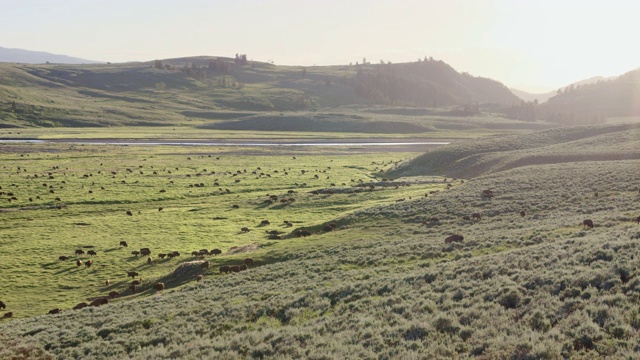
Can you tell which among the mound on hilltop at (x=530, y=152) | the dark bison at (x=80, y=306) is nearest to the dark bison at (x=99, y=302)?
the dark bison at (x=80, y=306)

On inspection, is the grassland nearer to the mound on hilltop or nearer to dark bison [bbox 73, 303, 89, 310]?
the mound on hilltop

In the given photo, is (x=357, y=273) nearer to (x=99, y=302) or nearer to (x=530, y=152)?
(x=99, y=302)

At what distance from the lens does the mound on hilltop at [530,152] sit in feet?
241

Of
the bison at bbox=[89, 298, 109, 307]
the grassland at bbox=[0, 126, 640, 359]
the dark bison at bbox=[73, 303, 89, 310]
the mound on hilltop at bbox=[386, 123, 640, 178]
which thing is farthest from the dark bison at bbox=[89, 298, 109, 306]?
the mound on hilltop at bbox=[386, 123, 640, 178]

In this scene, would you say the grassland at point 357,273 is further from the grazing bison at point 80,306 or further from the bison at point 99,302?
the bison at point 99,302

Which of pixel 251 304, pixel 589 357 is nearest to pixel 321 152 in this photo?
pixel 251 304

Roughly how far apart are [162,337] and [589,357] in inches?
638

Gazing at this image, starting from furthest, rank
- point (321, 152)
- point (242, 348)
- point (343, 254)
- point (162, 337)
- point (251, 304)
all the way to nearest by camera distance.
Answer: point (321, 152) → point (343, 254) → point (251, 304) → point (162, 337) → point (242, 348)

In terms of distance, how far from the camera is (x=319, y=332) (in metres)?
19.0

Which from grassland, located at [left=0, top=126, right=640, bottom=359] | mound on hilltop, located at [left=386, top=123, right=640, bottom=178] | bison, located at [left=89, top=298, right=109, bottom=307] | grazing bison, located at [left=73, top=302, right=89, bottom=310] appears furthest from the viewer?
mound on hilltop, located at [left=386, top=123, right=640, bottom=178]

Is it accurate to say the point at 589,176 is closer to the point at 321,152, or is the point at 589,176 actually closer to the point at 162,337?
the point at 162,337

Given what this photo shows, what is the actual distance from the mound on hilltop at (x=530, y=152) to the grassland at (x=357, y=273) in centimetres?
142

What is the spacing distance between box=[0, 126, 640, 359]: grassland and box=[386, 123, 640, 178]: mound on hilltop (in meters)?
1.42

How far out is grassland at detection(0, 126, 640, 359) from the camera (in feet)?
53.4
